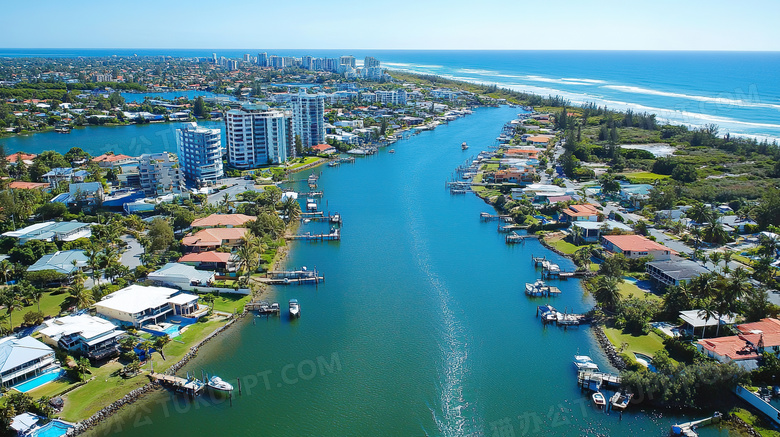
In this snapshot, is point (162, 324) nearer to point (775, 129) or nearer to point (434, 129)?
point (434, 129)

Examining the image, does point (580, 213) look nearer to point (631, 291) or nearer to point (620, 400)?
point (631, 291)

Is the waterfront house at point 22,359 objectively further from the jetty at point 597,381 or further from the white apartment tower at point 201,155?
the white apartment tower at point 201,155

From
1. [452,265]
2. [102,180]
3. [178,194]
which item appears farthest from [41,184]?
[452,265]

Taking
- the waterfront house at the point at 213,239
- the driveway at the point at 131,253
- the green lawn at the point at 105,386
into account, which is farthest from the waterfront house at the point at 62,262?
the green lawn at the point at 105,386

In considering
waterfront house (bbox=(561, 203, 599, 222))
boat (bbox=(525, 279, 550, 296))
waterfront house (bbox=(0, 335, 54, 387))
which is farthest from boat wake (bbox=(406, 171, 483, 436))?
waterfront house (bbox=(0, 335, 54, 387))

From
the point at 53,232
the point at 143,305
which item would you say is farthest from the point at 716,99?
the point at 53,232
